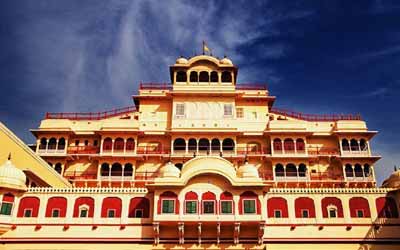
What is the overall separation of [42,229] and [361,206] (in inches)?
1007

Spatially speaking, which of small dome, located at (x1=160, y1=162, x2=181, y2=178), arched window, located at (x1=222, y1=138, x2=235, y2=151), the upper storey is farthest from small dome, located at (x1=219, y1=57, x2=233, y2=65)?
small dome, located at (x1=160, y1=162, x2=181, y2=178)

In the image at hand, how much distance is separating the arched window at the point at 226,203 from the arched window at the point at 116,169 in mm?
15546

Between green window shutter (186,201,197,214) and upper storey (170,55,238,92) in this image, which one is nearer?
green window shutter (186,201,197,214)

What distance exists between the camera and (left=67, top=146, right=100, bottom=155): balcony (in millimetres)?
44906

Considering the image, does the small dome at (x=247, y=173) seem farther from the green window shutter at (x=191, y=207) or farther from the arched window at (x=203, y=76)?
the arched window at (x=203, y=76)

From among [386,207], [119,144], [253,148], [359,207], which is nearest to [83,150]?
[119,144]

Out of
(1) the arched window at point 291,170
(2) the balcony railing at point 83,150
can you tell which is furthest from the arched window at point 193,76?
(1) the arched window at point 291,170

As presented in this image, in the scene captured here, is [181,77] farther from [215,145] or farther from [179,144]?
[215,145]

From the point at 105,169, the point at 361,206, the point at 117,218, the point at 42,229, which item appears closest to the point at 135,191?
the point at 117,218

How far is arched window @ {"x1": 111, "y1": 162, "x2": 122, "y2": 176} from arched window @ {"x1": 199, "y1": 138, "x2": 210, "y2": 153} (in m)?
8.93

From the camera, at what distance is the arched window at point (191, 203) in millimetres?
31438

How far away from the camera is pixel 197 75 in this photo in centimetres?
4866

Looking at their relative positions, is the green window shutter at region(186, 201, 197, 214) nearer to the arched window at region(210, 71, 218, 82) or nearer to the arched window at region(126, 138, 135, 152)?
the arched window at region(126, 138, 135, 152)

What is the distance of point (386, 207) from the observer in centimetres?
3309
